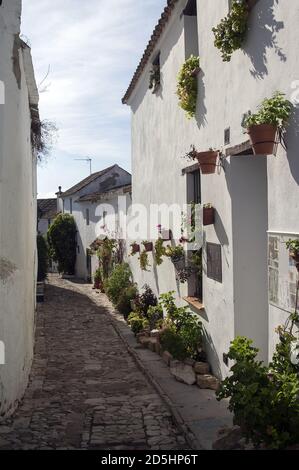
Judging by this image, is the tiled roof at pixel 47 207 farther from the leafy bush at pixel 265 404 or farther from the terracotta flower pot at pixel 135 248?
the leafy bush at pixel 265 404

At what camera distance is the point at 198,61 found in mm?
8375

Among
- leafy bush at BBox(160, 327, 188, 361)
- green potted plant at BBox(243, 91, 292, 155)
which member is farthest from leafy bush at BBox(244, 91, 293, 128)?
leafy bush at BBox(160, 327, 188, 361)

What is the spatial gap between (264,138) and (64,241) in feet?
83.9

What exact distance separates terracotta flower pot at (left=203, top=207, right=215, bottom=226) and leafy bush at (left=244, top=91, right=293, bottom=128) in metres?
2.46

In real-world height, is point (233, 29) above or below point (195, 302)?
above

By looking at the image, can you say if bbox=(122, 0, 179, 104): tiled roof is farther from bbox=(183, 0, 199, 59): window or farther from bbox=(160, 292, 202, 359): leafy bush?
bbox=(160, 292, 202, 359): leafy bush

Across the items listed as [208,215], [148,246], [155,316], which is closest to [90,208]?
[148,246]

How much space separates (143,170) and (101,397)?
804 centimetres

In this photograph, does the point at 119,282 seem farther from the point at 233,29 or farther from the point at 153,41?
the point at 233,29

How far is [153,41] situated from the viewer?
11250 mm

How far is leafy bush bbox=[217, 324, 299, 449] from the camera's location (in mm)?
4027

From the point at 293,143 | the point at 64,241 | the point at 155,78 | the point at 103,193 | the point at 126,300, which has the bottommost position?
the point at 126,300

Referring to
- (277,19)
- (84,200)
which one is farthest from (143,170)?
(84,200)

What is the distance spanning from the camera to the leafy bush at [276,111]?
16.0 feet
